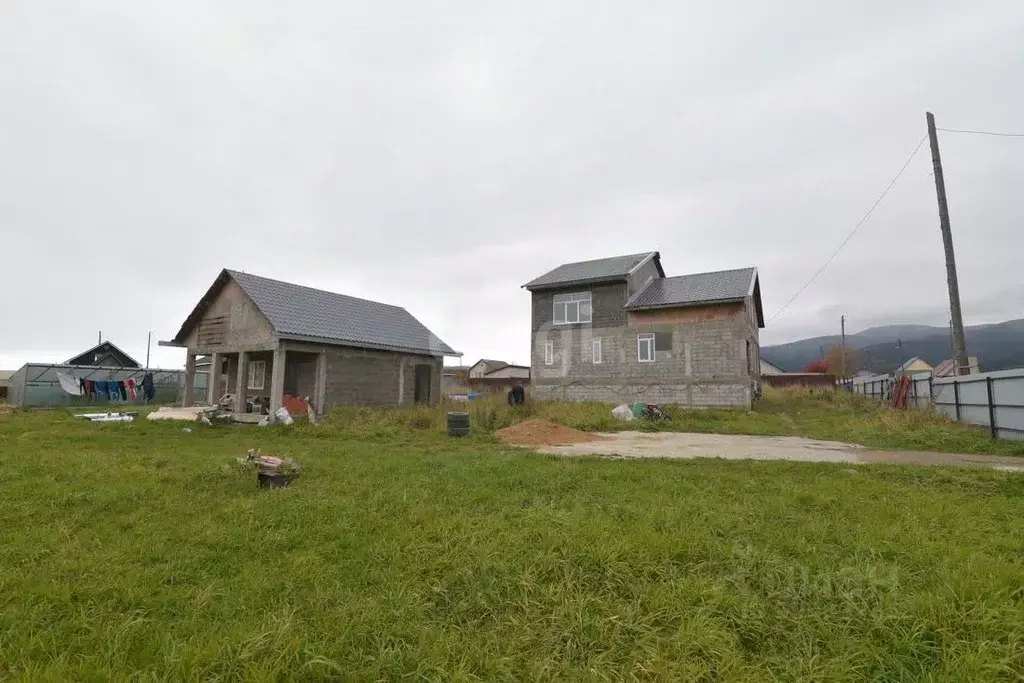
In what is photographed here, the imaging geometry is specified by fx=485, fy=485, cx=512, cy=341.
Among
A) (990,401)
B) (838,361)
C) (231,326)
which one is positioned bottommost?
(990,401)

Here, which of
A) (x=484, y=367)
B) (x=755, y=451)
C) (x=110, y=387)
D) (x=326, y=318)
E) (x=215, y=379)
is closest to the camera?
(x=755, y=451)

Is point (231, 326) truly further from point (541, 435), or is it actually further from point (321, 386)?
point (541, 435)

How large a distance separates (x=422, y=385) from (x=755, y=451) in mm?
14922

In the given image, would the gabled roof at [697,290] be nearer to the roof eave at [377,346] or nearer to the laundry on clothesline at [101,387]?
the roof eave at [377,346]

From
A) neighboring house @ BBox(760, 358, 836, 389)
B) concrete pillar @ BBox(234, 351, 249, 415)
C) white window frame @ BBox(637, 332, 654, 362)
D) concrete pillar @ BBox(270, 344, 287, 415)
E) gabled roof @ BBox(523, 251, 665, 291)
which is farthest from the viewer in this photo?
neighboring house @ BBox(760, 358, 836, 389)

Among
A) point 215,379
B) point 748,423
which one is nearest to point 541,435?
point 748,423

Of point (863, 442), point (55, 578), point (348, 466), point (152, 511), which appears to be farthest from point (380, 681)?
point (863, 442)

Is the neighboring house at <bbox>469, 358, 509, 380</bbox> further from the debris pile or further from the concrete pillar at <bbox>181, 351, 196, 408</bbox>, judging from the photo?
the debris pile

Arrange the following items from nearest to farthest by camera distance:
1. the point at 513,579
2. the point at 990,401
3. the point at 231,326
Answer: the point at 513,579
the point at 990,401
the point at 231,326

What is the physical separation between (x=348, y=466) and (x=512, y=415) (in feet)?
30.3

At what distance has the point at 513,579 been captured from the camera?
3623 millimetres

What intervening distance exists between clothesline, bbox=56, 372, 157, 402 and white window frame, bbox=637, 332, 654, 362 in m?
28.9

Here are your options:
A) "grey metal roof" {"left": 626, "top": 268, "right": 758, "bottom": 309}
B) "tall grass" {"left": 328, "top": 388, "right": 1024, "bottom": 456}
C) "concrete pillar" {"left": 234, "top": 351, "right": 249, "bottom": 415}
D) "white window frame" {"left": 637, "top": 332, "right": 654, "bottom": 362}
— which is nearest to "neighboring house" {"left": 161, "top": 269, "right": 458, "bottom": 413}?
"concrete pillar" {"left": 234, "top": 351, "right": 249, "bottom": 415}

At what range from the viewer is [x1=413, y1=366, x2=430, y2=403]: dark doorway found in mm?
21772
